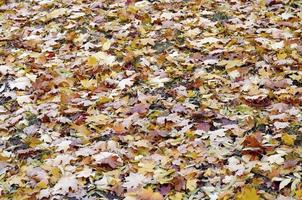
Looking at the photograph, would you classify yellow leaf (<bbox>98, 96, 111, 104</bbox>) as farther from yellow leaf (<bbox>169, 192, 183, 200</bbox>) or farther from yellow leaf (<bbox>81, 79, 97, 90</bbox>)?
yellow leaf (<bbox>169, 192, 183, 200</bbox>)

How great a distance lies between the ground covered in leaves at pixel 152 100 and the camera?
3.29 metres

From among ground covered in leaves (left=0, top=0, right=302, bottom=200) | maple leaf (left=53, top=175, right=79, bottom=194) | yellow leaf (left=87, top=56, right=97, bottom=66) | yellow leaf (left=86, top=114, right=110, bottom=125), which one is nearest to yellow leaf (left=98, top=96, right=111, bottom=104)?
ground covered in leaves (left=0, top=0, right=302, bottom=200)

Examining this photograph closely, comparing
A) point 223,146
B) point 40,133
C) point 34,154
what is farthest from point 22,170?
point 223,146

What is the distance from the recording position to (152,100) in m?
4.12

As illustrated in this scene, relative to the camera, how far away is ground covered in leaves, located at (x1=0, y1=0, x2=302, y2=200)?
3295 mm

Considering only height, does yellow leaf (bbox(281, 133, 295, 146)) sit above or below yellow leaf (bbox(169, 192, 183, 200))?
above

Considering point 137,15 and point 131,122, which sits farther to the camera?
point 137,15

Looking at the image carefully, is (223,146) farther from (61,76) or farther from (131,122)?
(61,76)

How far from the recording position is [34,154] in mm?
3670

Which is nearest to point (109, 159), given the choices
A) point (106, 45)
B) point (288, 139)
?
point (288, 139)

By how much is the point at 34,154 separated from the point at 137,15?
243 cm

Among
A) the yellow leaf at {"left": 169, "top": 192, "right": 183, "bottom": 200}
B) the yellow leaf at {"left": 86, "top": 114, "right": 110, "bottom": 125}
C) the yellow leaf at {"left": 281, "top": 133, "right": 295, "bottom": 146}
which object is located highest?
the yellow leaf at {"left": 86, "top": 114, "right": 110, "bottom": 125}

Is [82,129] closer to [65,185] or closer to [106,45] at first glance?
[65,185]

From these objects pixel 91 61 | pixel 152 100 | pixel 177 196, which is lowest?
pixel 177 196
